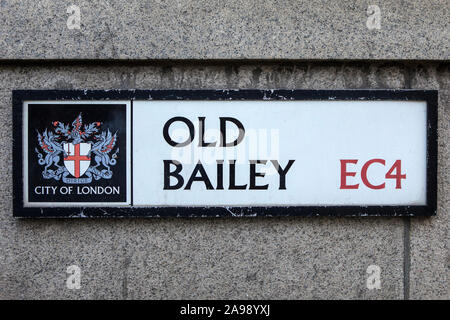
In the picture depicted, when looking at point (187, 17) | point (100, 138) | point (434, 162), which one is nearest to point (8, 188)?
point (100, 138)

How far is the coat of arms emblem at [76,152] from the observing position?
11.6ft

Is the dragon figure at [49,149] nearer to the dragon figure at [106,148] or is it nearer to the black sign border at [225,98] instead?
the black sign border at [225,98]

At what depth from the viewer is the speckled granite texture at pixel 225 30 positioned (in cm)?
351

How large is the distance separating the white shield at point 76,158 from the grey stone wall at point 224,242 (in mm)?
419

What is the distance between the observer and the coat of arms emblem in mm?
3523

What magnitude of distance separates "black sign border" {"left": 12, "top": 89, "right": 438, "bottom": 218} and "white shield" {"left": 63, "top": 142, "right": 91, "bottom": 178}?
0.97 feet

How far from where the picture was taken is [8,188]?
3576mm

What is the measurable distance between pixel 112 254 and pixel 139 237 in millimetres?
253

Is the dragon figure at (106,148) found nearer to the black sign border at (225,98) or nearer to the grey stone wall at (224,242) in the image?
the black sign border at (225,98)

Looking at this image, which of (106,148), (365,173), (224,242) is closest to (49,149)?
(106,148)

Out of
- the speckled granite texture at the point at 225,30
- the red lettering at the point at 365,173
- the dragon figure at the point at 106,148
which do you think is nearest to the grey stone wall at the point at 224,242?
the speckled granite texture at the point at 225,30

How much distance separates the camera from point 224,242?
3.62 m

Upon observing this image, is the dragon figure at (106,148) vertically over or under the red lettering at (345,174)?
over
